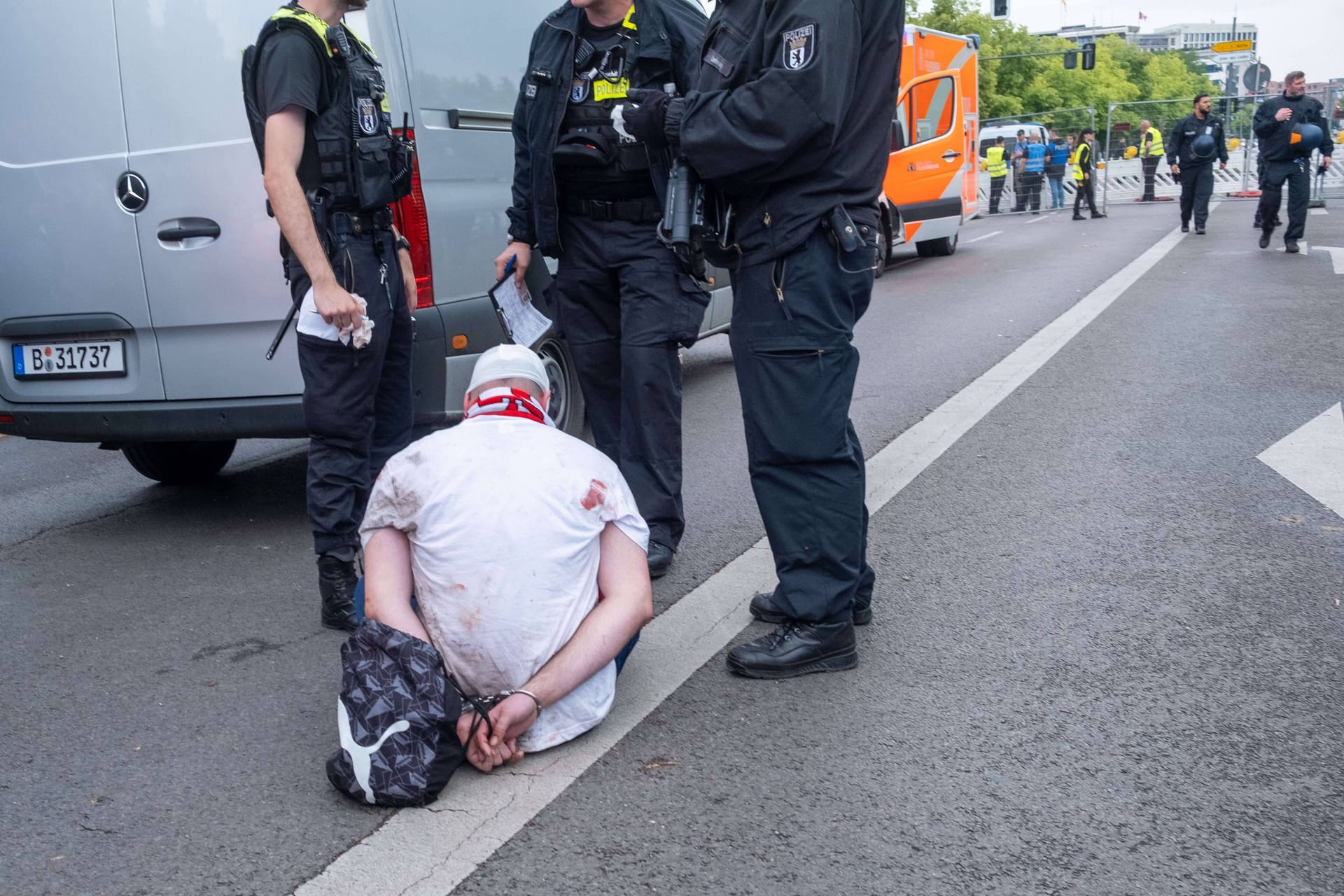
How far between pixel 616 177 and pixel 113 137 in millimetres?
1802

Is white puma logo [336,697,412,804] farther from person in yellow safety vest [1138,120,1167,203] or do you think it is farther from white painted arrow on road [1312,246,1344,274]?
person in yellow safety vest [1138,120,1167,203]

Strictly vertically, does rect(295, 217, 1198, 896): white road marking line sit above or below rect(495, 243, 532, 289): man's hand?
below

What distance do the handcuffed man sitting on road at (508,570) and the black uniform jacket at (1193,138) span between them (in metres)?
17.7

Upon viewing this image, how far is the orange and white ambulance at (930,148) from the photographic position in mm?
15242

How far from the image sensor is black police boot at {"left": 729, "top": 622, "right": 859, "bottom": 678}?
327 cm

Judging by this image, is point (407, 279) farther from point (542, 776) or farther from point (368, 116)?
point (542, 776)

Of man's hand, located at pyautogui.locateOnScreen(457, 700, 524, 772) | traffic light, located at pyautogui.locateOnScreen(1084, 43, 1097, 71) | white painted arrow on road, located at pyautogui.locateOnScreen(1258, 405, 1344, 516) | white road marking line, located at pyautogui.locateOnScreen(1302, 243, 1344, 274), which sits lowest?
white road marking line, located at pyautogui.locateOnScreen(1302, 243, 1344, 274)

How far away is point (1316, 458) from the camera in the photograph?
17.5 feet

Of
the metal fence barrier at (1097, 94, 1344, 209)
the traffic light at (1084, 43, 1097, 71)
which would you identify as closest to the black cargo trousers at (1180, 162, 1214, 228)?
the metal fence barrier at (1097, 94, 1344, 209)

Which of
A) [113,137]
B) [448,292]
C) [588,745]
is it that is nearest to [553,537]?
[588,745]

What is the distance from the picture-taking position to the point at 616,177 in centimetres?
403

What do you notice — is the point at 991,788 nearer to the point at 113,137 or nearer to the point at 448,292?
the point at 448,292

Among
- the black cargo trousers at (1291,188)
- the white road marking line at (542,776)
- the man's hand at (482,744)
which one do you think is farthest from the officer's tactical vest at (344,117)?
the black cargo trousers at (1291,188)

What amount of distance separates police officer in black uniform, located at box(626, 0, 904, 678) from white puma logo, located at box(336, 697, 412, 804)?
99 cm
